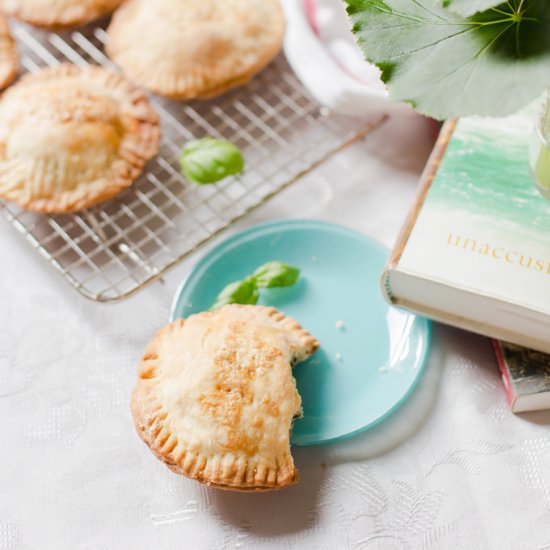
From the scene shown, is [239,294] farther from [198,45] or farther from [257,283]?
[198,45]

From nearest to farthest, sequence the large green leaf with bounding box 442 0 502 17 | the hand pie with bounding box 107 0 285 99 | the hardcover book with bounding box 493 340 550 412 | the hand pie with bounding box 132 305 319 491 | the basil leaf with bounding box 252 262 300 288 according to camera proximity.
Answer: the large green leaf with bounding box 442 0 502 17 < the hand pie with bounding box 132 305 319 491 < the hardcover book with bounding box 493 340 550 412 < the basil leaf with bounding box 252 262 300 288 < the hand pie with bounding box 107 0 285 99

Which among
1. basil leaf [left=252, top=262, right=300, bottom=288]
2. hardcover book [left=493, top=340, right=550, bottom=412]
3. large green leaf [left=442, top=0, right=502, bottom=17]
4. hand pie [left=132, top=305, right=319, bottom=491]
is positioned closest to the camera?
large green leaf [left=442, top=0, right=502, bottom=17]

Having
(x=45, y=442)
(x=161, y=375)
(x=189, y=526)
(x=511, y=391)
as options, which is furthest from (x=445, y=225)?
(x=45, y=442)

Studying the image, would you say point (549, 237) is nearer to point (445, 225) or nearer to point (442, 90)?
point (445, 225)

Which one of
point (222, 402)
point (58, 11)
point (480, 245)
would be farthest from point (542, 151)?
point (58, 11)

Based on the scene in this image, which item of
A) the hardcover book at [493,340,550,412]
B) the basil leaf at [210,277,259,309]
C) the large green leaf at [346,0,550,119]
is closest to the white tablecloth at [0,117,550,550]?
the hardcover book at [493,340,550,412]

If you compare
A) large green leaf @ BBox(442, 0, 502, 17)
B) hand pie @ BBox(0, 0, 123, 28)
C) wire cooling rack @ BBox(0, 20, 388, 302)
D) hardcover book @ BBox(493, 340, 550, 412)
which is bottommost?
hardcover book @ BBox(493, 340, 550, 412)

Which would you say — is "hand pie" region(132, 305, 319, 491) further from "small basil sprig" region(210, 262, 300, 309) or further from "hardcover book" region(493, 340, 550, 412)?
"hardcover book" region(493, 340, 550, 412)

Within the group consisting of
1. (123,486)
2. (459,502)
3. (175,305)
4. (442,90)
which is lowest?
(459,502)
